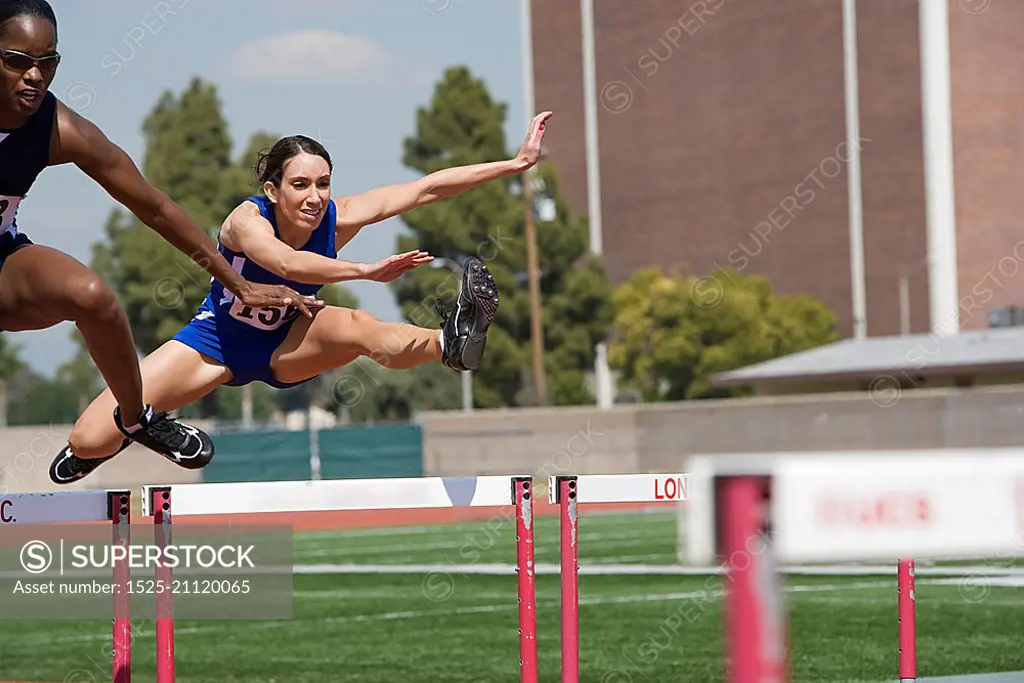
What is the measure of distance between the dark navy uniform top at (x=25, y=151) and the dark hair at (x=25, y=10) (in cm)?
26

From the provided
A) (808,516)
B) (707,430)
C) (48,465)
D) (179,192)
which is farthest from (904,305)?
(808,516)

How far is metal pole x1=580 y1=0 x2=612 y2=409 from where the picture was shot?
56656 mm

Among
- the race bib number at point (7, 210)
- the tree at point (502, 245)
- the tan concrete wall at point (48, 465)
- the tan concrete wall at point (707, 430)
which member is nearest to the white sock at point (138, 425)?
the race bib number at point (7, 210)

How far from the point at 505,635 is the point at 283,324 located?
5151 mm

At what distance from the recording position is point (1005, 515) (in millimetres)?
2484

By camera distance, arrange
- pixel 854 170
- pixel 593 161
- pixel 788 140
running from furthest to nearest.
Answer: pixel 593 161 → pixel 788 140 → pixel 854 170

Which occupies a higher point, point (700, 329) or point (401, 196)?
point (700, 329)

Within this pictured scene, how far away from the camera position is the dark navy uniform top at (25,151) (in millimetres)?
4996

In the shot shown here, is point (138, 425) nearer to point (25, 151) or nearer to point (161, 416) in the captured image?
point (161, 416)

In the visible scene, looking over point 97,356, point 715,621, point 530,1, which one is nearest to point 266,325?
point 97,356

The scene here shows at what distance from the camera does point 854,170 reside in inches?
1986

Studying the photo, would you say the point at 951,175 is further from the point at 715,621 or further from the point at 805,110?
the point at 715,621

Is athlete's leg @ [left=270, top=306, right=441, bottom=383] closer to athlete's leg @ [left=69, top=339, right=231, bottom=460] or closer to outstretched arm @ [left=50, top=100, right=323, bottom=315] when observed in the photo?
athlete's leg @ [left=69, top=339, right=231, bottom=460]

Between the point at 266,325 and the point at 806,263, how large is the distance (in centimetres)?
4703
